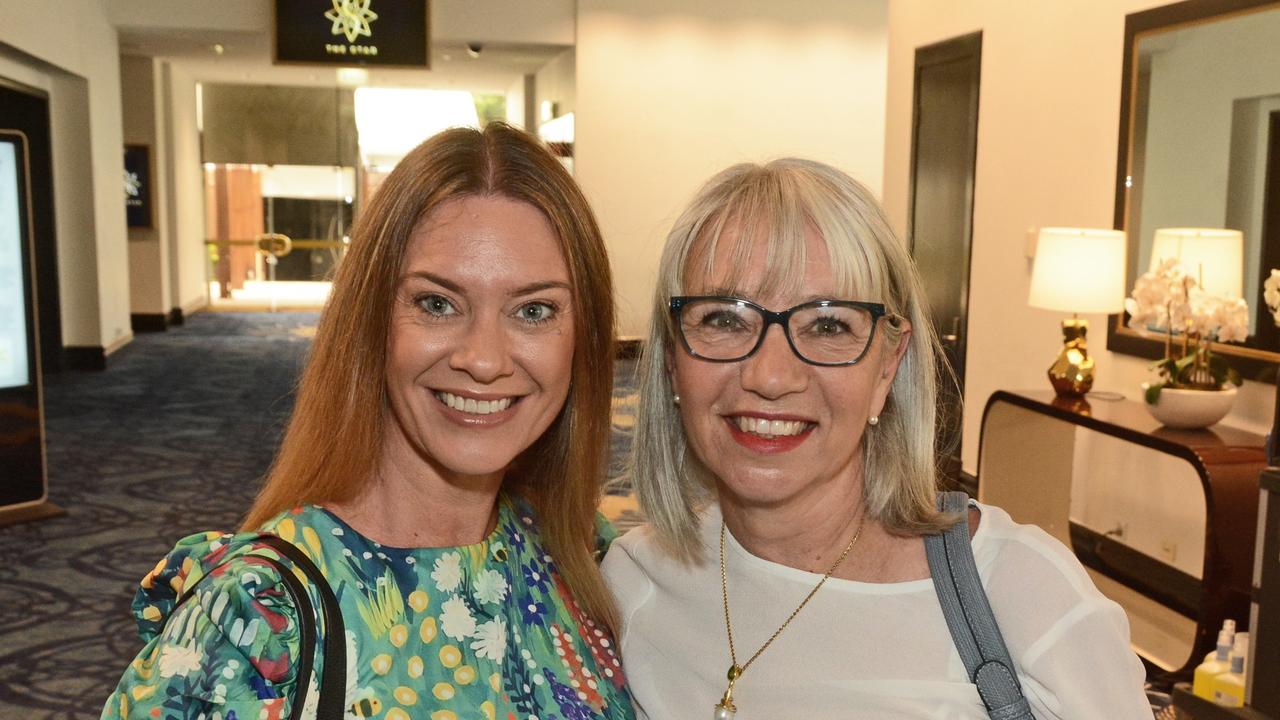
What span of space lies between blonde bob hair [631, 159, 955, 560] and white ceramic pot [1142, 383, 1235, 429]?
10.6 ft

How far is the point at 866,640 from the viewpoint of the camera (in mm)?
1634

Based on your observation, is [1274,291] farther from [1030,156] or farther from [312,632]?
[312,632]

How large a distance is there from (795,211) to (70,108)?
12.2 m

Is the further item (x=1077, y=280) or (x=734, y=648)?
(x=1077, y=280)

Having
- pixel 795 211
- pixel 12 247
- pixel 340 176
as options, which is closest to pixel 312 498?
pixel 795 211

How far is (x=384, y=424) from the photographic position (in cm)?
173

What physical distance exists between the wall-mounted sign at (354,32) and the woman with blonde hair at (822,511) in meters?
9.94

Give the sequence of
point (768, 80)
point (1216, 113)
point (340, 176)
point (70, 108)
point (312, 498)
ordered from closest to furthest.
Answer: point (312, 498)
point (1216, 113)
point (70, 108)
point (768, 80)
point (340, 176)

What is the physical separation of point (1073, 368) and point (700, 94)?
8.07m

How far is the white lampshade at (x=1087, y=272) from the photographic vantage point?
5.23 metres

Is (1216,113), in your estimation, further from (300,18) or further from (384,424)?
(300,18)

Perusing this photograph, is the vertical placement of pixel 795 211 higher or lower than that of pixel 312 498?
higher

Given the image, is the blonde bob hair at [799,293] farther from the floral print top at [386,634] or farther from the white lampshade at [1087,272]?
the white lampshade at [1087,272]

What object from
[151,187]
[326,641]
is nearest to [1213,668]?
[326,641]
